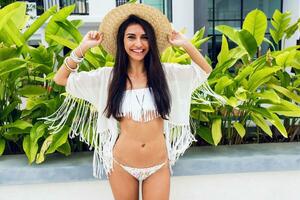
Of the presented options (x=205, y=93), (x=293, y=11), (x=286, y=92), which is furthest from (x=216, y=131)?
(x=293, y=11)

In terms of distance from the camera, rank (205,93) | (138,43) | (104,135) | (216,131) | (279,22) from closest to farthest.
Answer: (138,43) → (104,135) → (205,93) → (216,131) → (279,22)

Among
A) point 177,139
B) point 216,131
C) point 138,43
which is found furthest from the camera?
point 216,131

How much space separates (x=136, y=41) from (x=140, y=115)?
0.80ft

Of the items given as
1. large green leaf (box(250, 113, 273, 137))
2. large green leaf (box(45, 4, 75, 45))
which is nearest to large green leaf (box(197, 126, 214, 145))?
large green leaf (box(250, 113, 273, 137))

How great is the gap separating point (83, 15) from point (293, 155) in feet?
12.5

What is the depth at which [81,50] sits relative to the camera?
1.23 meters

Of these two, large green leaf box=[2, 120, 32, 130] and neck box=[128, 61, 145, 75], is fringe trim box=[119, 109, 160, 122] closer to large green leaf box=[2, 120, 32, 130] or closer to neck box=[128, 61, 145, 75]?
neck box=[128, 61, 145, 75]

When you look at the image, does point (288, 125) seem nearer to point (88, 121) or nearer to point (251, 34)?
point (251, 34)

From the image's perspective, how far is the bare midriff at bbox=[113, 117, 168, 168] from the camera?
1249mm

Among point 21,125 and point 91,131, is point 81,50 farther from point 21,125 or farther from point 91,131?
point 21,125

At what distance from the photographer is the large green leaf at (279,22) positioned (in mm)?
2051

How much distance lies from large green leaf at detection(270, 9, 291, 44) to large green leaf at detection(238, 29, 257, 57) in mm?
334

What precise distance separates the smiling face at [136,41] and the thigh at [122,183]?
0.40 metres

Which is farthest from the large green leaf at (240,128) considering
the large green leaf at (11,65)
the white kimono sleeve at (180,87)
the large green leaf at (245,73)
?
the large green leaf at (11,65)
